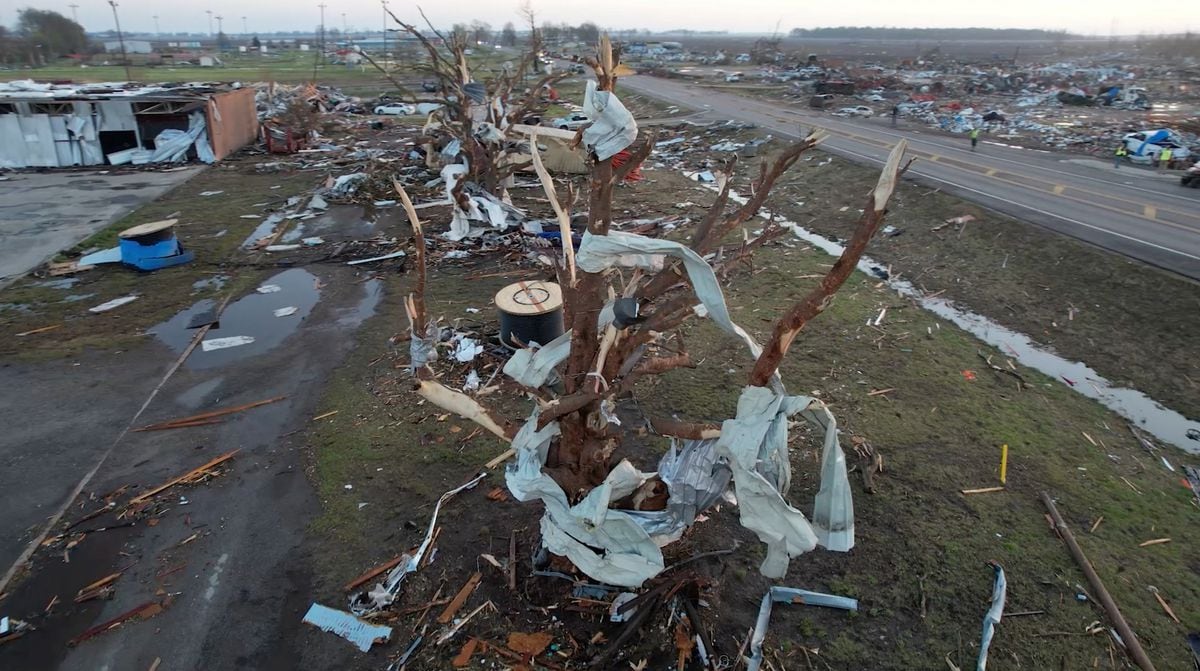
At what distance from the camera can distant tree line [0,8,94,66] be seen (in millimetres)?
52938

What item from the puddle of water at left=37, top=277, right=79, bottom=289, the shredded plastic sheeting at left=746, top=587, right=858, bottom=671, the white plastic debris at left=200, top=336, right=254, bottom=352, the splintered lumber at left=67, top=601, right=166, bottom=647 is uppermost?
the puddle of water at left=37, top=277, right=79, bottom=289

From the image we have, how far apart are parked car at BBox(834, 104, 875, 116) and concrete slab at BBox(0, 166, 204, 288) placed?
29.1 meters

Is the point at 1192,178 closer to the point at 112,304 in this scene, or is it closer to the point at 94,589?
the point at 94,589

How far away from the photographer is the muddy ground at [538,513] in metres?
4.65

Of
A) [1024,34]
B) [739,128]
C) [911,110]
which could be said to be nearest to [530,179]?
[739,128]

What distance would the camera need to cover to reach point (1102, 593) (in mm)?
4918

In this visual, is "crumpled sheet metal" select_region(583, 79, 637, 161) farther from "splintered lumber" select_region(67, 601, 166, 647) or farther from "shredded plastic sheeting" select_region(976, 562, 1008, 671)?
"splintered lumber" select_region(67, 601, 166, 647)

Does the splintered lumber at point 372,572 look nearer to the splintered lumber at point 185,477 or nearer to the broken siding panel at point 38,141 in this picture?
the splintered lumber at point 185,477

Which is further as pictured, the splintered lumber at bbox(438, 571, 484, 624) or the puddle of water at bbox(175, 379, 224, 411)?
the puddle of water at bbox(175, 379, 224, 411)

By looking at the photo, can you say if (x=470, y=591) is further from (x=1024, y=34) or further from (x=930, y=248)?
(x=1024, y=34)

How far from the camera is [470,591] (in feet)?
16.5

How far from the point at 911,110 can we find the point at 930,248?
22784 millimetres

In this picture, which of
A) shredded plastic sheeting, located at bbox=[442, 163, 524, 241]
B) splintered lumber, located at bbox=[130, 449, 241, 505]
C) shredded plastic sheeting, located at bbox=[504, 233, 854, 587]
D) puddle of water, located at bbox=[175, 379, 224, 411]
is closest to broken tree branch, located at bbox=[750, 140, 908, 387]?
shredded plastic sheeting, located at bbox=[504, 233, 854, 587]

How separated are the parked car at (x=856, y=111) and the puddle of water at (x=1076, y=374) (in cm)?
2266
